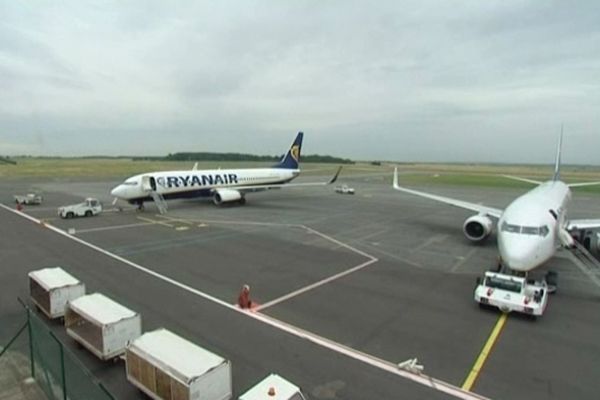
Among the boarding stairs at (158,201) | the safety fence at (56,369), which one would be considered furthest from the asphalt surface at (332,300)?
the boarding stairs at (158,201)

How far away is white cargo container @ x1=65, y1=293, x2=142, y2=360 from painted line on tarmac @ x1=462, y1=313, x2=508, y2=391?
29.2ft

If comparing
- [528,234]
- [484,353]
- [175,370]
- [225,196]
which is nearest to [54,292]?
[175,370]

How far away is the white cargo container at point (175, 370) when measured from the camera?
7961mm

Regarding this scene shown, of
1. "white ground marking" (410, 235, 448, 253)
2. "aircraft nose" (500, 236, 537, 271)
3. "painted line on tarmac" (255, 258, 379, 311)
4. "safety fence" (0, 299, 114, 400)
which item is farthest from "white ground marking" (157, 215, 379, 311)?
"aircraft nose" (500, 236, 537, 271)

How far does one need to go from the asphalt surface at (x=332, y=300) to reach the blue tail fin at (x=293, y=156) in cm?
2212

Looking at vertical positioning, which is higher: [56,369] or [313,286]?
[56,369]

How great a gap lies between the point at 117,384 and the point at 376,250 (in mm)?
16890

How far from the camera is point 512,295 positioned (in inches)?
552

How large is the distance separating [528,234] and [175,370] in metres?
15.0

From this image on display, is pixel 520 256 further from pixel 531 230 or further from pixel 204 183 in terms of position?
pixel 204 183

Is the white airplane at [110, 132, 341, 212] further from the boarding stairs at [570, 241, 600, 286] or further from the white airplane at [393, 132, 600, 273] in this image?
the white airplane at [393, 132, 600, 273]

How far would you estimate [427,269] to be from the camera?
19828mm

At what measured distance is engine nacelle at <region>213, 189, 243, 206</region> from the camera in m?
42.1

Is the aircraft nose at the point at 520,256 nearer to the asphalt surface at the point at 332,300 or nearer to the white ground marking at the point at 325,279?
the asphalt surface at the point at 332,300
